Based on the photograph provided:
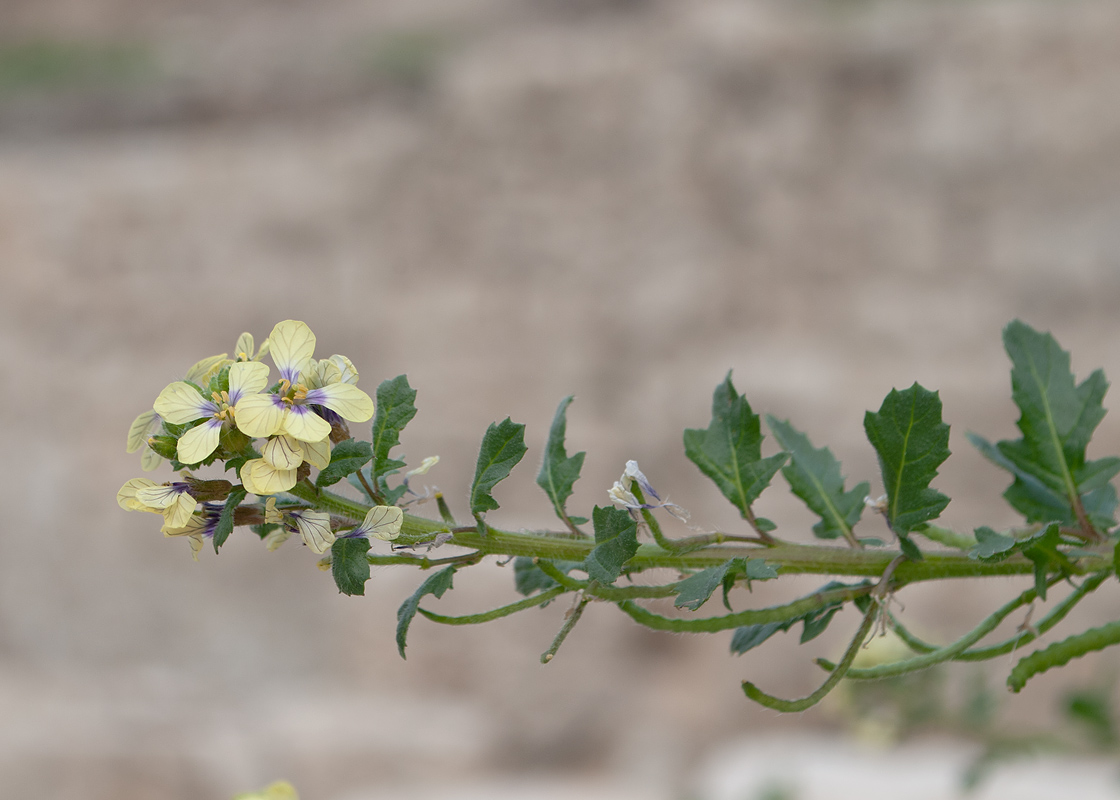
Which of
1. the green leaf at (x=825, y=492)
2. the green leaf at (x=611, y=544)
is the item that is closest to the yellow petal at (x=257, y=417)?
the green leaf at (x=611, y=544)

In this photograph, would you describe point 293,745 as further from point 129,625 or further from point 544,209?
point 544,209

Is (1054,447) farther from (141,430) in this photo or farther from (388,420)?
(141,430)

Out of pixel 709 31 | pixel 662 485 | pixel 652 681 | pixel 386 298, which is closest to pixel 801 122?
pixel 709 31

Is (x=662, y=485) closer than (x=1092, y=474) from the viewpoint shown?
No

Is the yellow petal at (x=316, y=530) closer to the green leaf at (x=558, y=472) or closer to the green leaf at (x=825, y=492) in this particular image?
the green leaf at (x=558, y=472)

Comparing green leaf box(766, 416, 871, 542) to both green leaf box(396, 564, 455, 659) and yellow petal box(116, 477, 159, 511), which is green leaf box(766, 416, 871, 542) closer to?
green leaf box(396, 564, 455, 659)

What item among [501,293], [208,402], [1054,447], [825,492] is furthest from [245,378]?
[501,293]
